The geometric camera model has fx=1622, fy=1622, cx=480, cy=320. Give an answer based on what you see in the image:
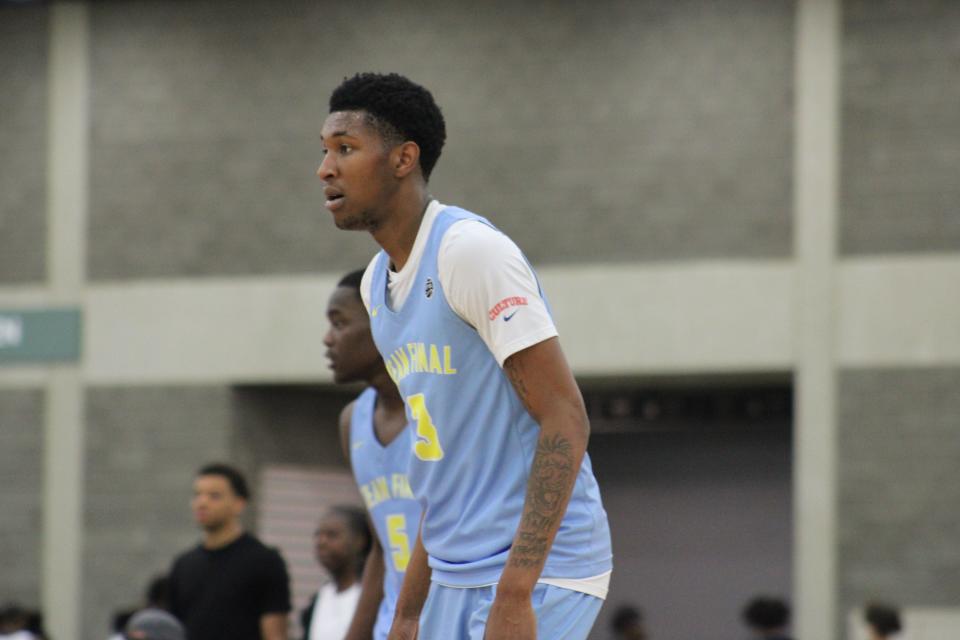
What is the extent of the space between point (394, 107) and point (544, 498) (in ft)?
3.15

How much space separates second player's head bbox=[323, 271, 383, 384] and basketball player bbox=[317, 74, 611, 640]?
2.07m

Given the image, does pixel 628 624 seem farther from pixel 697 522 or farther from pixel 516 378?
pixel 516 378

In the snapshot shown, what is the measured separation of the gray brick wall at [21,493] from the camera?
1552 centimetres

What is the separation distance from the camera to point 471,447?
3.54 meters

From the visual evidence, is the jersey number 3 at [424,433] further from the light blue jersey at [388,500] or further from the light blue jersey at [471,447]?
the light blue jersey at [388,500]

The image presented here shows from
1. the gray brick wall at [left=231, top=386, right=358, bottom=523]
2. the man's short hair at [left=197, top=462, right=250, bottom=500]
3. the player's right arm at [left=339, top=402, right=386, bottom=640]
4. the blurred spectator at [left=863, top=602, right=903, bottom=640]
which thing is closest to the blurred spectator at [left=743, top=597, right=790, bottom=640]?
the blurred spectator at [left=863, top=602, right=903, bottom=640]

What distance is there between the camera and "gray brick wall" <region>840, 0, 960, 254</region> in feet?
44.6

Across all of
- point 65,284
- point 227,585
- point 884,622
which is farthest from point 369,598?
point 65,284

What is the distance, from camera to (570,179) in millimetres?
14383

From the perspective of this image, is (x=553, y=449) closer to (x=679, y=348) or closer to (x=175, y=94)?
(x=679, y=348)

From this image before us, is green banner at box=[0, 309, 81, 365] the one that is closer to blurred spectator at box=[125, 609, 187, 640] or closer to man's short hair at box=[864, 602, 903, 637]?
man's short hair at box=[864, 602, 903, 637]

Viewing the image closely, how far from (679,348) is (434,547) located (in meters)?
10.5

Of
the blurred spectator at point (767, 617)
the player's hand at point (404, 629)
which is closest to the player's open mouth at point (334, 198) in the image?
the player's hand at point (404, 629)

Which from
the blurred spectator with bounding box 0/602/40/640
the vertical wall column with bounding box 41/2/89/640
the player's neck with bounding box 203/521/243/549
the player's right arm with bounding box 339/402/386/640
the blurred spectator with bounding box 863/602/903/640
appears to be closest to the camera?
the player's right arm with bounding box 339/402/386/640
